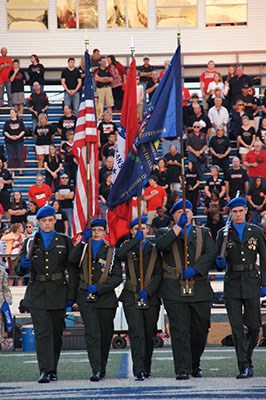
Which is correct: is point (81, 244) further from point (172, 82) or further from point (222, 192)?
point (222, 192)

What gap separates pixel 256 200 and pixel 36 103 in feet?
24.1

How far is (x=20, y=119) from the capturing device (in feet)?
112

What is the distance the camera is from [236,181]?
30.8 m

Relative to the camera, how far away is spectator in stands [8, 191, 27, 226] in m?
30.1

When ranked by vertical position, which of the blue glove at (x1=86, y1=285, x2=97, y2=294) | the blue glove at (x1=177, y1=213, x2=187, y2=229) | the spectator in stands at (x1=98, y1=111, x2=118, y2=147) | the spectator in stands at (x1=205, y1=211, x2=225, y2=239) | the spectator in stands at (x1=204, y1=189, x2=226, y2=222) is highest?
the blue glove at (x1=177, y1=213, x2=187, y2=229)

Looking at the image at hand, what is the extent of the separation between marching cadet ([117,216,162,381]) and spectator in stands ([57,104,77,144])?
16771mm

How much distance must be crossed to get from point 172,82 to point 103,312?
9.67ft

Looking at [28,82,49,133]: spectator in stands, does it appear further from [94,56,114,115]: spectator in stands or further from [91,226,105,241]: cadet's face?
[91,226,105,241]: cadet's face

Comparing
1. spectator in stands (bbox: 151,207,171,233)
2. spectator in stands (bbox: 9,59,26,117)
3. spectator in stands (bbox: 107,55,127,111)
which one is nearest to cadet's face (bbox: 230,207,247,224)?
spectator in stands (bbox: 151,207,171,233)

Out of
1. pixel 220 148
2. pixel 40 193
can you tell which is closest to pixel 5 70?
pixel 40 193

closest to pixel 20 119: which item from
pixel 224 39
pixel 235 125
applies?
pixel 235 125

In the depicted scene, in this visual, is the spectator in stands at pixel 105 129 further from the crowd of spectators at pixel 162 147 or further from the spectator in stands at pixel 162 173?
the spectator in stands at pixel 162 173

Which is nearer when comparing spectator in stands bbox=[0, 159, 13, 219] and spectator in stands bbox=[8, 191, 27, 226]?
spectator in stands bbox=[8, 191, 27, 226]

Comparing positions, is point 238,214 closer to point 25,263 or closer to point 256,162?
point 25,263
